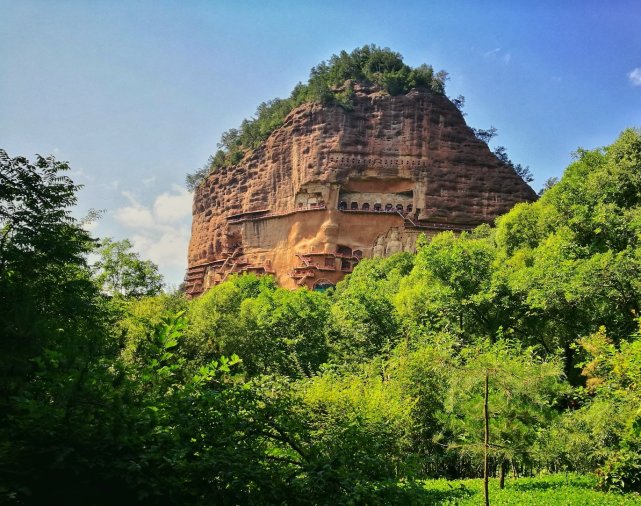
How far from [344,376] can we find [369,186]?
39.2 meters

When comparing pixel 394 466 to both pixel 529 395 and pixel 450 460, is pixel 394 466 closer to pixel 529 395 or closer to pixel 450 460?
pixel 529 395

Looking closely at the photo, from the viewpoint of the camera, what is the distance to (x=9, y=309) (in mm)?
5699

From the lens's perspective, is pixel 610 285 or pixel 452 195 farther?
pixel 452 195

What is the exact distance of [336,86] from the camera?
62031mm

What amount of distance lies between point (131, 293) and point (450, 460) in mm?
23479

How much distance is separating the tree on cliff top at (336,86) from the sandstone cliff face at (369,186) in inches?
60.3

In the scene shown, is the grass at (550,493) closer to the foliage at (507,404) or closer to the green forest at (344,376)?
the green forest at (344,376)

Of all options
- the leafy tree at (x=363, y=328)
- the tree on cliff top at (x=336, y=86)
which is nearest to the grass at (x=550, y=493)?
the leafy tree at (x=363, y=328)

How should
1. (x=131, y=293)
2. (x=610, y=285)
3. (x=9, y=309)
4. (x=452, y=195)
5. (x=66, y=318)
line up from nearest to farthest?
(x=9, y=309) → (x=66, y=318) → (x=610, y=285) → (x=131, y=293) → (x=452, y=195)

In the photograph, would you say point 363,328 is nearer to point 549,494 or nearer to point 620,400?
point 549,494

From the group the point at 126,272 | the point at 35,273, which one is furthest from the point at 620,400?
the point at 126,272

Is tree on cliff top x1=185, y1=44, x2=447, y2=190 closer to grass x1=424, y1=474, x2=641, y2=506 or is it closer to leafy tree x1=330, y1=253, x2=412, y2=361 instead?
leafy tree x1=330, y1=253, x2=412, y2=361

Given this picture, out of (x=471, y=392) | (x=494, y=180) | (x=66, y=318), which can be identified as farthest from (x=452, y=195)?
(x=66, y=318)

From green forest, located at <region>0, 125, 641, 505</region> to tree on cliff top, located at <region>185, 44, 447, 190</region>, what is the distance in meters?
24.9
